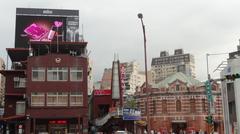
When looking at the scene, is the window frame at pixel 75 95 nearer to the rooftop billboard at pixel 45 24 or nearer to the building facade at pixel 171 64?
the rooftop billboard at pixel 45 24

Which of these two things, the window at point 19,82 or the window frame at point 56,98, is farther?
the window at point 19,82

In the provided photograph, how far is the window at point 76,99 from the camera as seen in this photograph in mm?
61688

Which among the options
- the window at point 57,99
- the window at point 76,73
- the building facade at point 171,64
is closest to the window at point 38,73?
the window at point 57,99

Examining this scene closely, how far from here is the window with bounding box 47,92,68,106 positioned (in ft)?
201

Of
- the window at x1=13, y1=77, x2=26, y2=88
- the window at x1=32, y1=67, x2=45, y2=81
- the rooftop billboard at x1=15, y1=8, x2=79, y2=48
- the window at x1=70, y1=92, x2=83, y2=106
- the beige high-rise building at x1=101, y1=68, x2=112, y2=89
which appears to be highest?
the rooftop billboard at x1=15, y1=8, x2=79, y2=48

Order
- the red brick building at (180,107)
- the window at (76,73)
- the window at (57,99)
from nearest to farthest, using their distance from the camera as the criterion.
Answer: the window at (57,99) → the window at (76,73) → the red brick building at (180,107)

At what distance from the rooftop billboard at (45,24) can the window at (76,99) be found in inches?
626

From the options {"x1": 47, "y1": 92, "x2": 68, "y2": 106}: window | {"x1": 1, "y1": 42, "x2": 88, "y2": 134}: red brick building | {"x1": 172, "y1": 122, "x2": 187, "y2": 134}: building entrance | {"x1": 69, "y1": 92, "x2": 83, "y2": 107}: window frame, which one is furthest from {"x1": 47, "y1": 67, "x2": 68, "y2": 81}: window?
{"x1": 172, "y1": 122, "x2": 187, "y2": 134}: building entrance

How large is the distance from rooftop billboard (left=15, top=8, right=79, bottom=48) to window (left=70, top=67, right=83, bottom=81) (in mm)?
13642

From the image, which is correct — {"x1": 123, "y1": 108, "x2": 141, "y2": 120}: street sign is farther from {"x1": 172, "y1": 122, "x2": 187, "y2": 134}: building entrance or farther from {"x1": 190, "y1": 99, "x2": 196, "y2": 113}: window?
{"x1": 190, "y1": 99, "x2": 196, "y2": 113}: window

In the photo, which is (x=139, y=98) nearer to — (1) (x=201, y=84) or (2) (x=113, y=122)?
(1) (x=201, y=84)

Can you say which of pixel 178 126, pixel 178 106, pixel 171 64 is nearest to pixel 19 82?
pixel 178 106

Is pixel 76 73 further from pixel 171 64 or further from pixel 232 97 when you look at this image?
pixel 171 64

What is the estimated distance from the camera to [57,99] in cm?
6162
